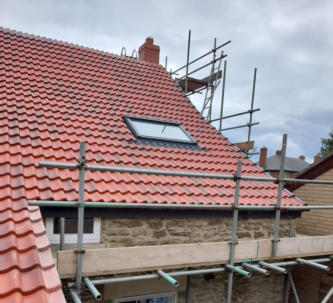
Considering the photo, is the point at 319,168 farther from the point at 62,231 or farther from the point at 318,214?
the point at 62,231

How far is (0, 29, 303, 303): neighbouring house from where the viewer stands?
332 cm

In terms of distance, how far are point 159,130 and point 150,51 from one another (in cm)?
456

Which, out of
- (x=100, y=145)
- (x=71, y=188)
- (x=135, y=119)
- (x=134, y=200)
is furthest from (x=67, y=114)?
(x=134, y=200)

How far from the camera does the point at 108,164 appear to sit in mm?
4824

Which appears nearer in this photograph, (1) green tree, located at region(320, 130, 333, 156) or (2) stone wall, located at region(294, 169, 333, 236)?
(2) stone wall, located at region(294, 169, 333, 236)

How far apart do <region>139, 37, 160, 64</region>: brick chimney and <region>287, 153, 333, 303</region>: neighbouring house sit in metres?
6.69

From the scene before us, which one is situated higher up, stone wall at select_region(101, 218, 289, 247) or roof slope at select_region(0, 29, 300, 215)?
roof slope at select_region(0, 29, 300, 215)

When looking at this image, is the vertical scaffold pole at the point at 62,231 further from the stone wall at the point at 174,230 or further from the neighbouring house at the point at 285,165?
the neighbouring house at the point at 285,165

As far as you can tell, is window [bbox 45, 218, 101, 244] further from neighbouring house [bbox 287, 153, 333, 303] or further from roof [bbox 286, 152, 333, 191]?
roof [bbox 286, 152, 333, 191]

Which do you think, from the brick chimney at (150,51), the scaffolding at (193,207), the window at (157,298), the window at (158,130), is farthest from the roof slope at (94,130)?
the window at (157,298)

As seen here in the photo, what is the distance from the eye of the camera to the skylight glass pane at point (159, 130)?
6.05 m

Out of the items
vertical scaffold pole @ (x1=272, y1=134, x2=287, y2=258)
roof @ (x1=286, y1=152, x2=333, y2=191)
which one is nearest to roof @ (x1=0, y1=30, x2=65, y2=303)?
vertical scaffold pole @ (x1=272, y1=134, x2=287, y2=258)

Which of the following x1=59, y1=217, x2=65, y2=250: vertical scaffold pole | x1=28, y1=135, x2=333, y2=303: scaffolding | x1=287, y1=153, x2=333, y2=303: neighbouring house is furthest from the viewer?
x1=287, y1=153, x2=333, y2=303: neighbouring house

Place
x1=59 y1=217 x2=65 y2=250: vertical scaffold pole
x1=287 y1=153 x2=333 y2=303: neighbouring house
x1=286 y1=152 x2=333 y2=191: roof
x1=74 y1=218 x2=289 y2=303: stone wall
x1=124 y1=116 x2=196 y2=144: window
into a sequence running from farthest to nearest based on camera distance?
1. x1=286 y1=152 x2=333 y2=191: roof
2. x1=287 y1=153 x2=333 y2=303: neighbouring house
3. x1=124 y1=116 x2=196 y2=144: window
4. x1=74 y1=218 x2=289 y2=303: stone wall
5. x1=59 y1=217 x2=65 y2=250: vertical scaffold pole
